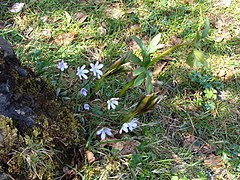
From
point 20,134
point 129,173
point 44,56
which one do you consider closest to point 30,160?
point 20,134

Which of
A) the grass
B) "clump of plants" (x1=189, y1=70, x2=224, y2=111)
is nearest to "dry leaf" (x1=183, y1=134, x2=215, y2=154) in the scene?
the grass

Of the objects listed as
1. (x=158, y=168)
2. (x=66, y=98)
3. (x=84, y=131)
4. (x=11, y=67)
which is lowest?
(x=158, y=168)

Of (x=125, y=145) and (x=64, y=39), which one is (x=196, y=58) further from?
(x=64, y=39)

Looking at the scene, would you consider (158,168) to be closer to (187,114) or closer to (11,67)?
(187,114)

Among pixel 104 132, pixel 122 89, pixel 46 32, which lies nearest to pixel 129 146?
pixel 104 132

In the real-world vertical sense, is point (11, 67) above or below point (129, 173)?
above

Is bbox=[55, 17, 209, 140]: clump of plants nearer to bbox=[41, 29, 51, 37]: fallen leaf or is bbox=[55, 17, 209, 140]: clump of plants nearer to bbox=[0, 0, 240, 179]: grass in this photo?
bbox=[0, 0, 240, 179]: grass
